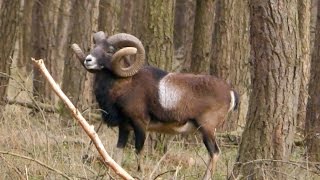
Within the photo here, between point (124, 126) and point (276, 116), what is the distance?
11.1 feet

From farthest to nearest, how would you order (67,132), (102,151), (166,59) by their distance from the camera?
(166,59)
(67,132)
(102,151)

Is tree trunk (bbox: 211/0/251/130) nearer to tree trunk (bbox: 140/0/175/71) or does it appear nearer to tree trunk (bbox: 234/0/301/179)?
tree trunk (bbox: 140/0/175/71)

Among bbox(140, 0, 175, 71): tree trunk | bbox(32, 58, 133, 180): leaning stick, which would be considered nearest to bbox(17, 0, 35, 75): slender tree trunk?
bbox(140, 0, 175, 71): tree trunk

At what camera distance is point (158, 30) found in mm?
14258

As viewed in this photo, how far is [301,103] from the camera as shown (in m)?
18.1

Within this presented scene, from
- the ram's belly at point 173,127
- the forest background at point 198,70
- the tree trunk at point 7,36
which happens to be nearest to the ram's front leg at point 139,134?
the ram's belly at point 173,127

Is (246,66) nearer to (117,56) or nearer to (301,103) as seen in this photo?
(301,103)

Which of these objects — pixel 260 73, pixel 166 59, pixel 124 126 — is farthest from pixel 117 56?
pixel 260 73

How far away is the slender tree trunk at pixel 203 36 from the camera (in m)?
17.9

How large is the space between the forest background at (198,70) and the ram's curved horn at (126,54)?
69cm

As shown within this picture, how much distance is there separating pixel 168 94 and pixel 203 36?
17.9ft

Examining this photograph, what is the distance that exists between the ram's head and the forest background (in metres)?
0.63

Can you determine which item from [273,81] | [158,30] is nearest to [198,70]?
[158,30]

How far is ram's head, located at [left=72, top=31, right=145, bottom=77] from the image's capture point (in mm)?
12602
